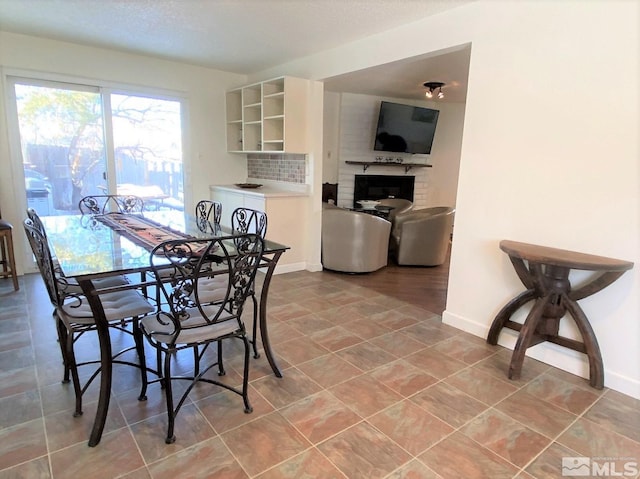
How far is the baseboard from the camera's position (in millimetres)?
2246

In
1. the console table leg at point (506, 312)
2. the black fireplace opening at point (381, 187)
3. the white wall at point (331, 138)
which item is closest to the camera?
the console table leg at point (506, 312)

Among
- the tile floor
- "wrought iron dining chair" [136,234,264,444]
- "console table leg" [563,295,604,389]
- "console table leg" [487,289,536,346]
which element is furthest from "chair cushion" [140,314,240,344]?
"console table leg" [563,295,604,389]

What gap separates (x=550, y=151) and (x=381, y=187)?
13.5 ft

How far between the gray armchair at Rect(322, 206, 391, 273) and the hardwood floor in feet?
0.38

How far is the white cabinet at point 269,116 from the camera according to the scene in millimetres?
4199

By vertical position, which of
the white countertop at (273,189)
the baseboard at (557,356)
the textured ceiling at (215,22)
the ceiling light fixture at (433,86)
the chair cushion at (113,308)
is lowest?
the baseboard at (557,356)

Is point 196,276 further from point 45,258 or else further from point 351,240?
point 351,240

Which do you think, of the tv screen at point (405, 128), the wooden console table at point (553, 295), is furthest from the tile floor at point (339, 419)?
the tv screen at point (405, 128)

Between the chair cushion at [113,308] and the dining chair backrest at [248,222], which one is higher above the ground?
the dining chair backrest at [248,222]

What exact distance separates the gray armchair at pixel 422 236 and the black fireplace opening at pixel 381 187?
1.41 metres

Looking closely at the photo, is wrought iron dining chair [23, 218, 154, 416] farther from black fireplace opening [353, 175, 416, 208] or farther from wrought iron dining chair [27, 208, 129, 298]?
black fireplace opening [353, 175, 416, 208]

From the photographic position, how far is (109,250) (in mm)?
2082

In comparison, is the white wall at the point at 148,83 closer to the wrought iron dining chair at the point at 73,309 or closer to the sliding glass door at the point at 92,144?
the sliding glass door at the point at 92,144

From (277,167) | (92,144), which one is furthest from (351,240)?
(92,144)
